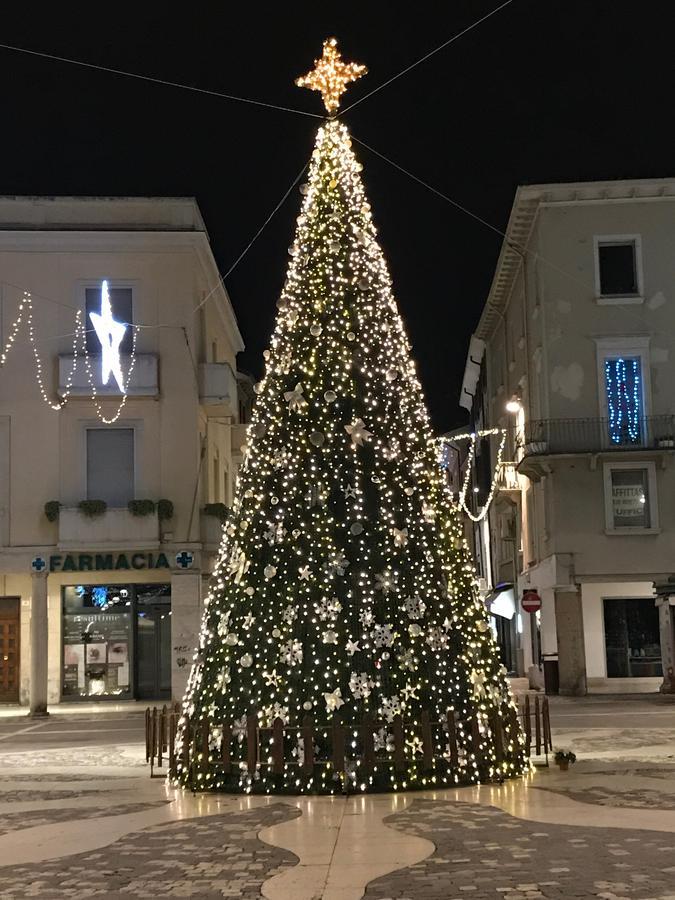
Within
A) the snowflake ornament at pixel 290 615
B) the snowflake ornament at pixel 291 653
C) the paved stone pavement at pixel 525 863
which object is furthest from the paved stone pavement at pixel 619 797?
the snowflake ornament at pixel 290 615

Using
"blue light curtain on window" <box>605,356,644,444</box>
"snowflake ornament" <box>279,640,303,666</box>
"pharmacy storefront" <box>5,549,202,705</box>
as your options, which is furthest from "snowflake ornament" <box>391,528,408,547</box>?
"blue light curtain on window" <box>605,356,644,444</box>

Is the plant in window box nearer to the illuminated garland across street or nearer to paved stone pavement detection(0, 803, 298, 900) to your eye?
paved stone pavement detection(0, 803, 298, 900)

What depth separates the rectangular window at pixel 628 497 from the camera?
33562 millimetres

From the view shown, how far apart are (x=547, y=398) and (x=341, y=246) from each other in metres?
19.9

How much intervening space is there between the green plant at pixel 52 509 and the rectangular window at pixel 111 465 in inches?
34.6

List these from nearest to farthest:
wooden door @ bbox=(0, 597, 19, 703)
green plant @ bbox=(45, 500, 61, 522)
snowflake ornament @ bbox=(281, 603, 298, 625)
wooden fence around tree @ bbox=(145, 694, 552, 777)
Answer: wooden fence around tree @ bbox=(145, 694, 552, 777)
snowflake ornament @ bbox=(281, 603, 298, 625)
green plant @ bbox=(45, 500, 61, 522)
wooden door @ bbox=(0, 597, 19, 703)

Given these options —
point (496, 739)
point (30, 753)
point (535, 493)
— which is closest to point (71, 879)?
point (496, 739)

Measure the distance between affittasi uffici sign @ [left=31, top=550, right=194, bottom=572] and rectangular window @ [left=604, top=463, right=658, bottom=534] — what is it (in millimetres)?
11419

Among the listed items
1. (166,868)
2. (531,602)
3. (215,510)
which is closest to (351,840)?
(166,868)

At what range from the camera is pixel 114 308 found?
106 feet

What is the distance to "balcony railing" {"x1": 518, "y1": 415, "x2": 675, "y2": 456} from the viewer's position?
33188 millimetres

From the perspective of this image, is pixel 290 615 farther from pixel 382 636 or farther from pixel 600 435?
pixel 600 435

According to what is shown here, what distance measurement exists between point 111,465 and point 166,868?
23.3 m

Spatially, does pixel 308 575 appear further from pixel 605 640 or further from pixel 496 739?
pixel 605 640
